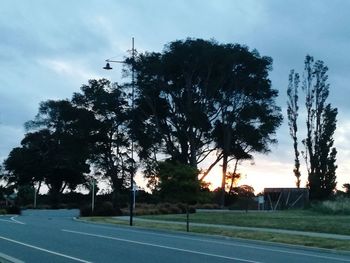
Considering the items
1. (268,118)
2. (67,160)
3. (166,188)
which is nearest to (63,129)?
(67,160)

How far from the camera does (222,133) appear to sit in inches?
2761

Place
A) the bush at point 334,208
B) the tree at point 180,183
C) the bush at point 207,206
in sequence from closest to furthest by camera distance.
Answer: the tree at point 180,183
the bush at point 334,208
the bush at point 207,206

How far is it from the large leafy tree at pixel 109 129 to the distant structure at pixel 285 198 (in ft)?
61.9

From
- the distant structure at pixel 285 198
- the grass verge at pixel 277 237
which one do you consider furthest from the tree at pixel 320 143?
the grass verge at pixel 277 237

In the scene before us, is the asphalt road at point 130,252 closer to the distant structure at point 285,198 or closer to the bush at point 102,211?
the bush at point 102,211

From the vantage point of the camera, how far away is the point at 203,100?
2734 inches

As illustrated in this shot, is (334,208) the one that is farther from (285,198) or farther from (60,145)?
(60,145)

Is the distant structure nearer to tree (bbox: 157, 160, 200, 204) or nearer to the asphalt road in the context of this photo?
tree (bbox: 157, 160, 200, 204)

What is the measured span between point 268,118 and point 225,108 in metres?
4.81

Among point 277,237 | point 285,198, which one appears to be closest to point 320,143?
point 285,198

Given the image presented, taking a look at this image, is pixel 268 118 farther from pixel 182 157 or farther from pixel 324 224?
pixel 324 224

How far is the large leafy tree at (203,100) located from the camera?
68.2m

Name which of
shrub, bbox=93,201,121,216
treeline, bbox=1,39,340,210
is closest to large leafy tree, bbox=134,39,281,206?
treeline, bbox=1,39,340,210

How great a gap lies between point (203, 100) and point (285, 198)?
44.9 feet
